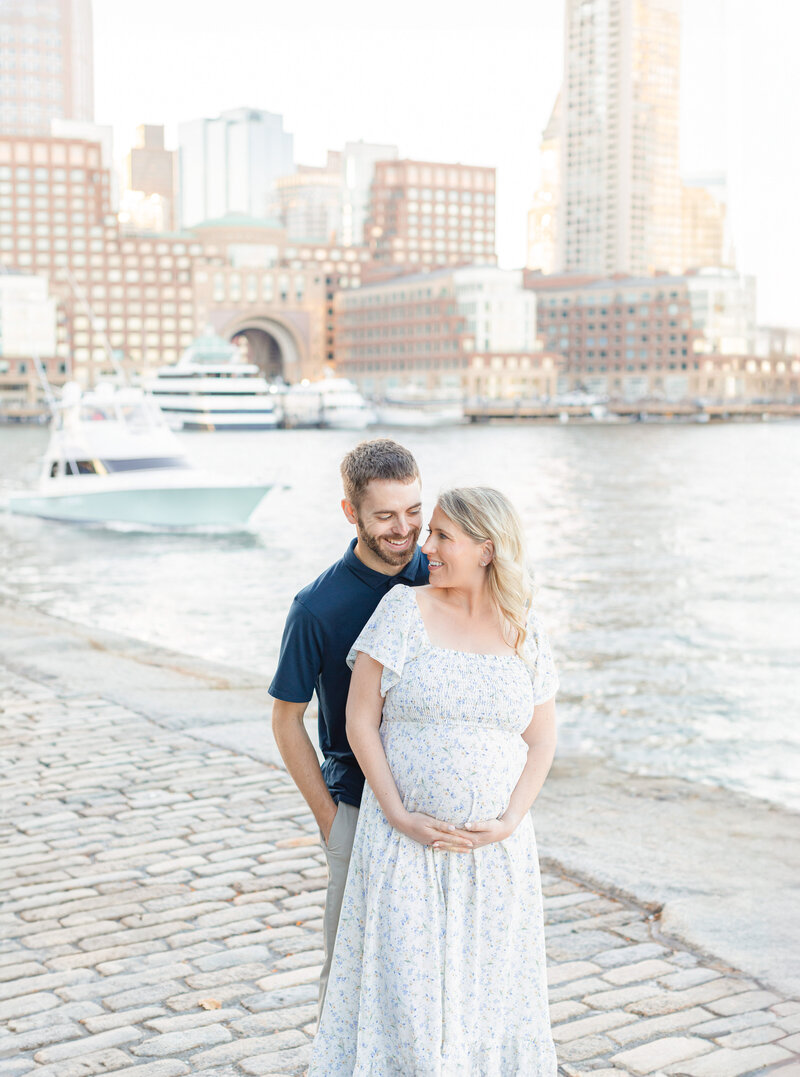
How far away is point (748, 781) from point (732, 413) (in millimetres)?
145612

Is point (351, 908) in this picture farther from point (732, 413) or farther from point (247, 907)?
point (732, 413)

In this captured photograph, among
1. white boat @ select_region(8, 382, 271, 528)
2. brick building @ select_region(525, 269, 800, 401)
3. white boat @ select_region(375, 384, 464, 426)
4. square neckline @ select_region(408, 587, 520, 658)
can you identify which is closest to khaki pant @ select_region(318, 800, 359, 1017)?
square neckline @ select_region(408, 587, 520, 658)

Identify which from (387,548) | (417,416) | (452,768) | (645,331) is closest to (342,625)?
(387,548)

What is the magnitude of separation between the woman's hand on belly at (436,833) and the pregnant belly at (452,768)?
0.04 m

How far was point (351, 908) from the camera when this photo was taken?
2939 millimetres

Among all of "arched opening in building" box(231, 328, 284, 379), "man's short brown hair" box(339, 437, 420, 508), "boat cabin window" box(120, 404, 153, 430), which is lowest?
"man's short brown hair" box(339, 437, 420, 508)

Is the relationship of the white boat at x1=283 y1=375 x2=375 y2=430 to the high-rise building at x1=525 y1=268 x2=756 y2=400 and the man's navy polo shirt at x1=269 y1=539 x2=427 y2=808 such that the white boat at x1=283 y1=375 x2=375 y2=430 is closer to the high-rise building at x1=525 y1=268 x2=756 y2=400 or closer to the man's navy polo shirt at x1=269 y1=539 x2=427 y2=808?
the high-rise building at x1=525 y1=268 x2=756 y2=400

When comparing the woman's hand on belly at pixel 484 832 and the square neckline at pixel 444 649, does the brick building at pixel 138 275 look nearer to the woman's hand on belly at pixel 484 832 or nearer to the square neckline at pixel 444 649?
the square neckline at pixel 444 649

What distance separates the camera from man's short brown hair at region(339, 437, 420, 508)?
2939 mm

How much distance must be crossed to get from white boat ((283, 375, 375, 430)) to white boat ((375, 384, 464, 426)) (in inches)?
98.1

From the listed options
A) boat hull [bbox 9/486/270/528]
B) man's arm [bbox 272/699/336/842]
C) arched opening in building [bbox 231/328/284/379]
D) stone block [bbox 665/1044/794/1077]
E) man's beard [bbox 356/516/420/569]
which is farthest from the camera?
arched opening in building [bbox 231/328/284/379]

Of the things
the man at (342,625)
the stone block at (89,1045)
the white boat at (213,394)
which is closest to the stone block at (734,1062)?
the man at (342,625)

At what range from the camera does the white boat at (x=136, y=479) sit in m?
30.1

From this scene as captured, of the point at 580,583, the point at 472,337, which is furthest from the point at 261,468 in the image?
the point at 472,337
